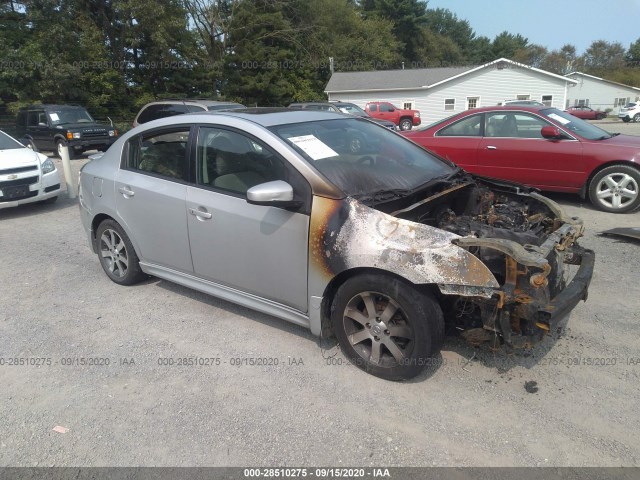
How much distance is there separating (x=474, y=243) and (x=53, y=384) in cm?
295

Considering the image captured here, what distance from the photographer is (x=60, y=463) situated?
2574 mm

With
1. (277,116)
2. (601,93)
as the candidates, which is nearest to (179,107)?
(277,116)

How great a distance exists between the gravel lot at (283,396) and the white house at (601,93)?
185 ft

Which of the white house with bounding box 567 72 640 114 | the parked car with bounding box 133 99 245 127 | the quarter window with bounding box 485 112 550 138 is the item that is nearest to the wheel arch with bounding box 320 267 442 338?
the quarter window with bounding box 485 112 550 138

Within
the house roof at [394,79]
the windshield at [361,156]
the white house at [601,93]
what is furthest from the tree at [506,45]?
the windshield at [361,156]

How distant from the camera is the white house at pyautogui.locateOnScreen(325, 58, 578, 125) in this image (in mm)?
37219

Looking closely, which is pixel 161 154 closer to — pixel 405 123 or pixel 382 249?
pixel 382 249

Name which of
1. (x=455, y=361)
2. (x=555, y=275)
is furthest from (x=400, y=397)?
(x=555, y=275)

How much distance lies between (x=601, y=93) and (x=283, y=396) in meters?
60.3

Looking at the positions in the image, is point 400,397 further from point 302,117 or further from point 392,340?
point 302,117

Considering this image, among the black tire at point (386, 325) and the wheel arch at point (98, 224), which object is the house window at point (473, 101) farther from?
the black tire at point (386, 325)

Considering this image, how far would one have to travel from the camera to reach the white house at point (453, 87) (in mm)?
37219

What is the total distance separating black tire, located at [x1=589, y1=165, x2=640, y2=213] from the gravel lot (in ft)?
9.85

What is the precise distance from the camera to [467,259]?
2.75 metres
